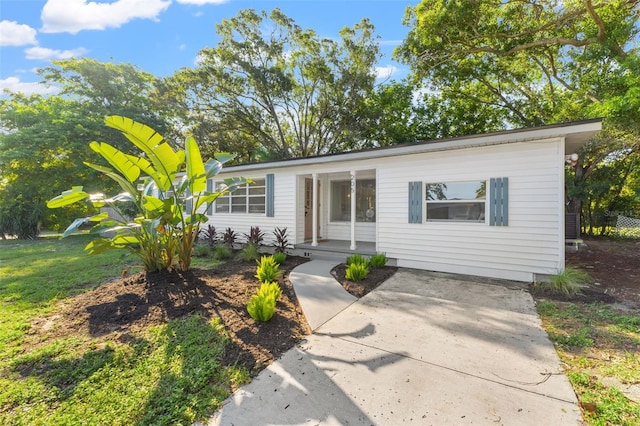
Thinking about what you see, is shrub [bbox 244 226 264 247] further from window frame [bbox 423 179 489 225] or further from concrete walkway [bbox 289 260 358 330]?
window frame [bbox 423 179 489 225]

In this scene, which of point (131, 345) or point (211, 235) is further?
point (211, 235)

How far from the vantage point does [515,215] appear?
5.66 m

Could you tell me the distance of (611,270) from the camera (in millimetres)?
6414

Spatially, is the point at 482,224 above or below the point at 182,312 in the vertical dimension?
above

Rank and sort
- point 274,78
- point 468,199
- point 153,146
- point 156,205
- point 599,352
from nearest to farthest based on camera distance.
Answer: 1. point 599,352
2. point 153,146
3. point 156,205
4. point 468,199
5. point 274,78

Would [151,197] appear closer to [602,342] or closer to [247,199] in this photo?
[247,199]

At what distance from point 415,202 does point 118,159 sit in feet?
20.4

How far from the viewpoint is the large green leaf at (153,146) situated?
4109 millimetres

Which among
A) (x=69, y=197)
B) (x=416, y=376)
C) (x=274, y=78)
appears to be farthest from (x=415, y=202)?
(x=274, y=78)

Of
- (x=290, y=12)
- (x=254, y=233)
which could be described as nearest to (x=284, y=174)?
(x=254, y=233)

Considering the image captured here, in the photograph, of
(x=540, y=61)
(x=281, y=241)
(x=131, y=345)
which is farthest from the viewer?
(x=540, y=61)

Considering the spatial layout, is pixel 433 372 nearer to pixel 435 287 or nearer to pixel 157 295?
pixel 435 287

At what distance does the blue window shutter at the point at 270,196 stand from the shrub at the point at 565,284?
716 cm

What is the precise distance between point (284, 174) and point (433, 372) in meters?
7.19
